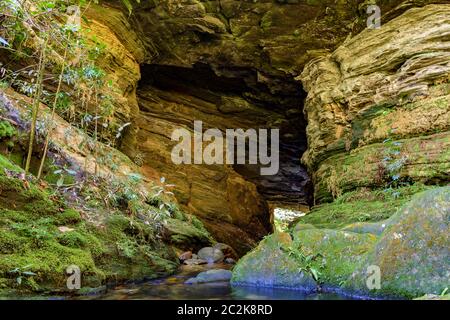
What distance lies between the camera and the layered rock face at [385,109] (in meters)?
7.71

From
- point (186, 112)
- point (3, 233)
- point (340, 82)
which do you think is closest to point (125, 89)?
point (186, 112)

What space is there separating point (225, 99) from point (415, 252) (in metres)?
12.4

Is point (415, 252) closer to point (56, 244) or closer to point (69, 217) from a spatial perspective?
point (56, 244)

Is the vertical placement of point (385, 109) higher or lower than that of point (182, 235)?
higher

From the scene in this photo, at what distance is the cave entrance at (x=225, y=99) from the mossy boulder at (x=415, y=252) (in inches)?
409

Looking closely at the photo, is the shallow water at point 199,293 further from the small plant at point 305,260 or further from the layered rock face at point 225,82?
the layered rock face at point 225,82

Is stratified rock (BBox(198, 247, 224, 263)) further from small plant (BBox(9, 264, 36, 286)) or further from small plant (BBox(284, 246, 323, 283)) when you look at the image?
small plant (BBox(9, 264, 36, 286))

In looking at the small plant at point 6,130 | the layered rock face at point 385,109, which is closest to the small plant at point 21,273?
the small plant at point 6,130

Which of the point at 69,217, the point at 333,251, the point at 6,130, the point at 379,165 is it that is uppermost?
the point at 6,130

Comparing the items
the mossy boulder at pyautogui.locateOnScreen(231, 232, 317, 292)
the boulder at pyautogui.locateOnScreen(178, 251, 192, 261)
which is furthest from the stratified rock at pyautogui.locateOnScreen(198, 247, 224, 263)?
the mossy boulder at pyautogui.locateOnScreen(231, 232, 317, 292)

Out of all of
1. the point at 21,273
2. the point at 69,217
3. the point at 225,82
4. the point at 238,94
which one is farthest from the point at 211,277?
the point at 238,94

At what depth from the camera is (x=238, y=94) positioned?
15133mm

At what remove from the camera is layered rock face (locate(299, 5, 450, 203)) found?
7.71 m

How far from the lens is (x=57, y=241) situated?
427 cm
